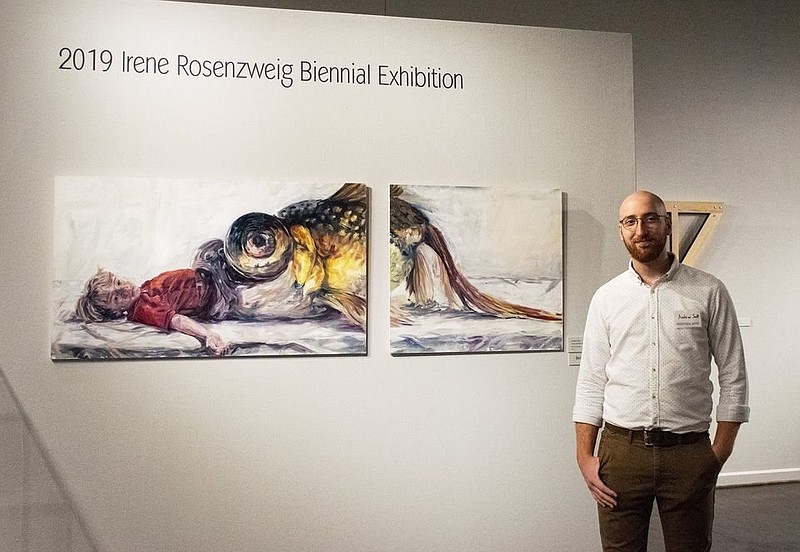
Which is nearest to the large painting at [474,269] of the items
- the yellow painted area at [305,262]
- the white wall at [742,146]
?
the yellow painted area at [305,262]

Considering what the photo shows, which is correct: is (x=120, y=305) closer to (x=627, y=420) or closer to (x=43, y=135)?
(x=43, y=135)

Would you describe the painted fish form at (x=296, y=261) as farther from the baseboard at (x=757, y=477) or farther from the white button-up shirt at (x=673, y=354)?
the baseboard at (x=757, y=477)

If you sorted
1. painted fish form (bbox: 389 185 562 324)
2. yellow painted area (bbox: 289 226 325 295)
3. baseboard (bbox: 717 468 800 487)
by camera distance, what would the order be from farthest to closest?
baseboard (bbox: 717 468 800 487) < painted fish form (bbox: 389 185 562 324) < yellow painted area (bbox: 289 226 325 295)

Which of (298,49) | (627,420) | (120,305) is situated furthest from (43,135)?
(627,420)

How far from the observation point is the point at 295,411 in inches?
141

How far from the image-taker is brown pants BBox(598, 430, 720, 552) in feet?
9.39

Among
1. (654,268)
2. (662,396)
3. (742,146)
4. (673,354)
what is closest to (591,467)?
(662,396)

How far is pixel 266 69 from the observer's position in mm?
3600

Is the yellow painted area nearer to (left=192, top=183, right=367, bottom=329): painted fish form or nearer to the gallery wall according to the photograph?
(left=192, top=183, right=367, bottom=329): painted fish form

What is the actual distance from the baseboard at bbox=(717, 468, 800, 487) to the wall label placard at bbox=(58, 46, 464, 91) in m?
3.98

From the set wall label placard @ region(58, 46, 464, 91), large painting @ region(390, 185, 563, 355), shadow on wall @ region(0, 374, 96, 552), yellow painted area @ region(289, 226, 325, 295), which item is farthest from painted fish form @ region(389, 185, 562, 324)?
shadow on wall @ region(0, 374, 96, 552)

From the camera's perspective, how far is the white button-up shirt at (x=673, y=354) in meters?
2.91

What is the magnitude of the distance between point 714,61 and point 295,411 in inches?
179

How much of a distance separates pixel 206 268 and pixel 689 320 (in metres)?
1.97
